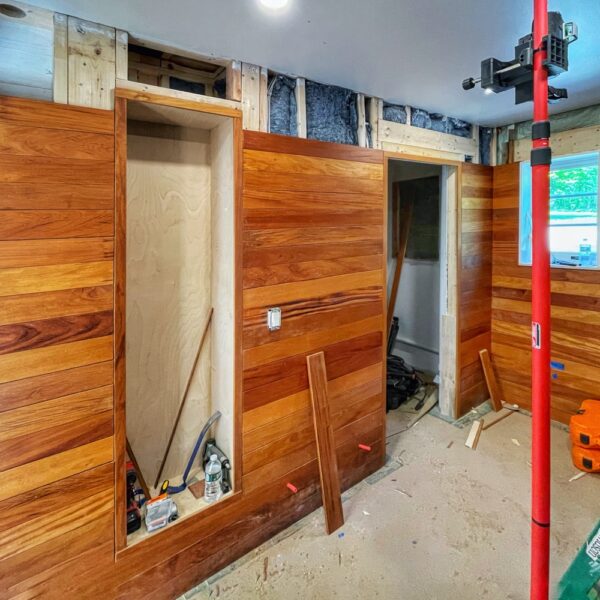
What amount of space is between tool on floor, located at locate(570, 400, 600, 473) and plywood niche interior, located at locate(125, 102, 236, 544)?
7.93ft

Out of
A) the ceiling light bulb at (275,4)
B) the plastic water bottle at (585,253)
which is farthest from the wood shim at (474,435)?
the ceiling light bulb at (275,4)

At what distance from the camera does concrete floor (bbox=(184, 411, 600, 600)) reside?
1.80 m

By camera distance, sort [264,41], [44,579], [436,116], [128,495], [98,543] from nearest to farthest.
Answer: [44,579]
[98,543]
[264,41]
[128,495]
[436,116]

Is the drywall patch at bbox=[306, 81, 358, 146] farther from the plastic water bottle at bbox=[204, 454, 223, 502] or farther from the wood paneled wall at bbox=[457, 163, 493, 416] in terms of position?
the plastic water bottle at bbox=[204, 454, 223, 502]

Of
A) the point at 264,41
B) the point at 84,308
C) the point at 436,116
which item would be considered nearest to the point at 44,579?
the point at 84,308

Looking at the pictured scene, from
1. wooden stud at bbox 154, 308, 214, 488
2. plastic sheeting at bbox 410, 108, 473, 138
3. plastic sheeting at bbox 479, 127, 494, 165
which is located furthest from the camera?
plastic sheeting at bbox 479, 127, 494, 165

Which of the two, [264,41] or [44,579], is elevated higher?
[264,41]

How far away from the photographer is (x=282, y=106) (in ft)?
6.66

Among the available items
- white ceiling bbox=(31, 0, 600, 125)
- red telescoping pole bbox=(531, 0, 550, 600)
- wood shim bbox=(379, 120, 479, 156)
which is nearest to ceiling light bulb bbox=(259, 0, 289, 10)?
white ceiling bbox=(31, 0, 600, 125)

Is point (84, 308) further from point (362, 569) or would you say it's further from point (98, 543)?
point (362, 569)

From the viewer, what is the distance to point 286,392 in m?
2.10

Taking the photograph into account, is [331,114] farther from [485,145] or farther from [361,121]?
[485,145]

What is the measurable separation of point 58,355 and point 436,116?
9.77 ft

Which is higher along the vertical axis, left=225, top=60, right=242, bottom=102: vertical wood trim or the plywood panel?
left=225, top=60, right=242, bottom=102: vertical wood trim
